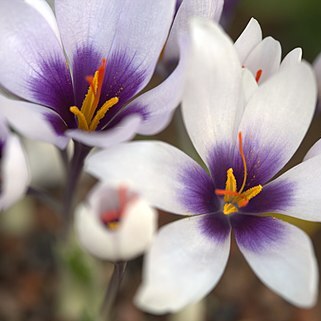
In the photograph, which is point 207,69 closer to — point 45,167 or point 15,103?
point 15,103

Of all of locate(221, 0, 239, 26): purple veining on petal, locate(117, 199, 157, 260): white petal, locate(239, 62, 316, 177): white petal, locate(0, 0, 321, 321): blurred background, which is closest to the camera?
locate(117, 199, 157, 260): white petal

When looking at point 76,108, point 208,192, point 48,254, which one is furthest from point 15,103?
point 48,254

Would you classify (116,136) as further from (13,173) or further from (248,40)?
(248,40)

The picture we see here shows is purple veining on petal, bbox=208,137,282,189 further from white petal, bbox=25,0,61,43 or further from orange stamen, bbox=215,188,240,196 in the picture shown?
white petal, bbox=25,0,61,43

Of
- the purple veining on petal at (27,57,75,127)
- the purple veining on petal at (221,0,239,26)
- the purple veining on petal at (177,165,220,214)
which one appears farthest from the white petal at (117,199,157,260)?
the purple veining on petal at (221,0,239,26)

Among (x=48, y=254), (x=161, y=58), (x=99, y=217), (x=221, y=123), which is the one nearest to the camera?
(x=99, y=217)
